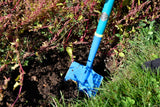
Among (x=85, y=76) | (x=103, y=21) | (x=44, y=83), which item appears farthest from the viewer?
(x=85, y=76)

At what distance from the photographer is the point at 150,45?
1.82 metres

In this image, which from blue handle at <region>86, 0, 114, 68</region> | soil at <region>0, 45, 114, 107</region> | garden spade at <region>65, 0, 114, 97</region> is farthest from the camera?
garden spade at <region>65, 0, 114, 97</region>

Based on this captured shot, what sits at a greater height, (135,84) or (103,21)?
(103,21)

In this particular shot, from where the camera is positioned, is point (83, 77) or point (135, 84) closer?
point (135, 84)

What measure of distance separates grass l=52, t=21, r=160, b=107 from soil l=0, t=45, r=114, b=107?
183mm

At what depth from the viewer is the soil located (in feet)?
4.70

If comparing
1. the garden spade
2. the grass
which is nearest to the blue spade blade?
the garden spade

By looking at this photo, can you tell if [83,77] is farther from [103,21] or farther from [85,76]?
[103,21]

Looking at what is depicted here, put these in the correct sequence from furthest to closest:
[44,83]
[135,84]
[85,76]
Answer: [85,76] → [44,83] → [135,84]

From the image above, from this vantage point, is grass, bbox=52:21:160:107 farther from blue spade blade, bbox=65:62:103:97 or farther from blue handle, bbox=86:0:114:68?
blue handle, bbox=86:0:114:68

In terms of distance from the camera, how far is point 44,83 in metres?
1.58

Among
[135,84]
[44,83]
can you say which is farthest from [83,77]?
[135,84]

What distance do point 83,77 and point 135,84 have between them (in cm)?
52

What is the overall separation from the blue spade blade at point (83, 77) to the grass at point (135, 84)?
0.40 feet
